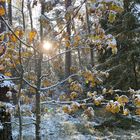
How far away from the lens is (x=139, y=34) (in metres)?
14.6

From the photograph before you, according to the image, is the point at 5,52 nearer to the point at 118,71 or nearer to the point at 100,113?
the point at 118,71

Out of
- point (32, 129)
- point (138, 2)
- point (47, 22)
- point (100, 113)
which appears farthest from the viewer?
point (100, 113)

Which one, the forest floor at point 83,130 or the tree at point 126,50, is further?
the tree at point 126,50

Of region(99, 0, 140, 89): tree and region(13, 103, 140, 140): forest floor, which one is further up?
region(99, 0, 140, 89): tree

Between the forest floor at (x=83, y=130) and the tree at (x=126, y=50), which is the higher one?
the tree at (x=126, y=50)

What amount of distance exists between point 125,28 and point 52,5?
11482mm

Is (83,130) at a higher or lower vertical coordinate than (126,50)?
lower

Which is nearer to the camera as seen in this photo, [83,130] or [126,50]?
[83,130]

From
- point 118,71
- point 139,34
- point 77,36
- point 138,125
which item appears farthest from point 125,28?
point 77,36

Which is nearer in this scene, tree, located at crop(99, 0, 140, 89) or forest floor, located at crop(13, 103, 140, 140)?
forest floor, located at crop(13, 103, 140, 140)

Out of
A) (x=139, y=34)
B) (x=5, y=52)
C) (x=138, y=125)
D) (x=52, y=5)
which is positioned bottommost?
(x=138, y=125)

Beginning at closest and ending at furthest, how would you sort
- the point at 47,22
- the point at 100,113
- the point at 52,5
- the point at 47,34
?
the point at 52,5
the point at 47,22
the point at 47,34
the point at 100,113

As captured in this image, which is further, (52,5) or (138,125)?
(138,125)

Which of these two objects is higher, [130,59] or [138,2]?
[138,2]
